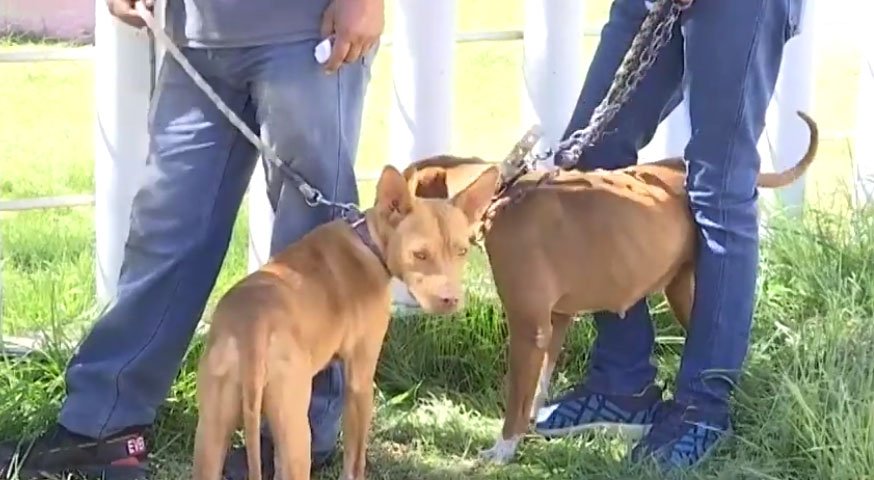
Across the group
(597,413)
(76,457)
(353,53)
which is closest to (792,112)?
(597,413)

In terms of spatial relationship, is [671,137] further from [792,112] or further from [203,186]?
[203,186]

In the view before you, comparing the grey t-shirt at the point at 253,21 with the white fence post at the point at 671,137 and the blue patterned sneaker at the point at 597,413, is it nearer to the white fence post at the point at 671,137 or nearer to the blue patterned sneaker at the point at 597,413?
the blue patterned sneaker at the point at 597,413

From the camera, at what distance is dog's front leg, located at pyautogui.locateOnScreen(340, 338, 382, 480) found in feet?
9.36

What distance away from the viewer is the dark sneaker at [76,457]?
3033mm

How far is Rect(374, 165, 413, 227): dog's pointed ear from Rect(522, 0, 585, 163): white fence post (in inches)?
42.9

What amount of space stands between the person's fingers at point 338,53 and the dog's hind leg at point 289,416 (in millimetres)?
603

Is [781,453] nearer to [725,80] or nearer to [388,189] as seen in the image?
[725,80]

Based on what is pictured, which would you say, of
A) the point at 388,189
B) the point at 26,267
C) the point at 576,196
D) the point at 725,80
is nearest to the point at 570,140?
the point at 576,196

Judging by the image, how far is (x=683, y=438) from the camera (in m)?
3.21

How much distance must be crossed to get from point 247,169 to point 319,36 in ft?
1.26

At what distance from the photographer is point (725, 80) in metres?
3.01

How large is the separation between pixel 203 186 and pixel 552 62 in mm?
1165

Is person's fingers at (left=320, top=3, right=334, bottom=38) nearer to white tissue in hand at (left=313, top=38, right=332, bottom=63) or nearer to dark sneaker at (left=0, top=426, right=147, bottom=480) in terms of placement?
white tissue in hand at (left=313, top=38, right=332, bottom=63)

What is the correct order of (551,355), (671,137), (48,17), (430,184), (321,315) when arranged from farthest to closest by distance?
(48,17), (671,137), (551,355), (430,184), (321,315)
